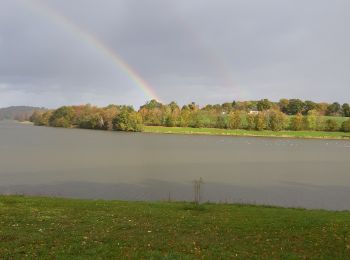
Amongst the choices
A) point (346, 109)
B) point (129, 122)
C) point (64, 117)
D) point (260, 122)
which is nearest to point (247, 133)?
point (260, 122)

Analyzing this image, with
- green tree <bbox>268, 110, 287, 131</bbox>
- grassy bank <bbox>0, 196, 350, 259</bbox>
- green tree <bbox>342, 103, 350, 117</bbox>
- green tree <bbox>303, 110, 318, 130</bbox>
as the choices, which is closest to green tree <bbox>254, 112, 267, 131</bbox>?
green tree <bbox>268, 110, 287, 131</bbox>

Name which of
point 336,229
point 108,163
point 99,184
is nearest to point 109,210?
point 336,229

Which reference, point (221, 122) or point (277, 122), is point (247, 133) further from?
point (221, 122)

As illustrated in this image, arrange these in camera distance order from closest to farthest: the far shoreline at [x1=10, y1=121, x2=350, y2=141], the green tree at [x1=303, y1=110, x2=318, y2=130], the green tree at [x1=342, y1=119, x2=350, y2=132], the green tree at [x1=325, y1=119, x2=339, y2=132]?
1. the far shoreline at [x1=10, y1=121, x2=350, y2=141]
2. the green tree at [x1=342, y1=119, x2=350, y2=132]
3. the green tree at [x1=325, y1=119, x2=339, y2=132]
4. the green tree at [x1=303, y1=110, x2=318, y2=130]

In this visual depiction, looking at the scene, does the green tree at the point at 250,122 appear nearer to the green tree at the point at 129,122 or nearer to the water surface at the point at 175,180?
the green tree at the point at 129,122

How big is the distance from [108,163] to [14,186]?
1774 cm

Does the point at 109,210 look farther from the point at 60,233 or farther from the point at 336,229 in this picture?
the point at 336,229

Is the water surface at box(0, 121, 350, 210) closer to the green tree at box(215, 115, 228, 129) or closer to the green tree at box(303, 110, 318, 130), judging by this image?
the green tree at box(303, 110, 318, 130)

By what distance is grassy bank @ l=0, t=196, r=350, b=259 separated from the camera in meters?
9.42

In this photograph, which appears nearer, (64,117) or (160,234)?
(160,234)

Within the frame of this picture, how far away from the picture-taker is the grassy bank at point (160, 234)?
30.9ft

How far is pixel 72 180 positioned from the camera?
33.6 m

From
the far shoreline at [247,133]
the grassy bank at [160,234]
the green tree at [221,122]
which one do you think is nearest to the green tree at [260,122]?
the far shoreline at [247,133]

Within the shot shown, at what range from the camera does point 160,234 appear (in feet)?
38.0
